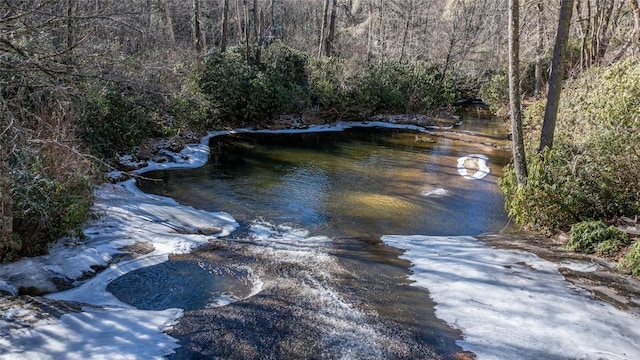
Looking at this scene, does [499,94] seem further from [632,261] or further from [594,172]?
[632,261]

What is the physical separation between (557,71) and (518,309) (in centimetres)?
531

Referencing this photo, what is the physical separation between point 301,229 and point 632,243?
573cm

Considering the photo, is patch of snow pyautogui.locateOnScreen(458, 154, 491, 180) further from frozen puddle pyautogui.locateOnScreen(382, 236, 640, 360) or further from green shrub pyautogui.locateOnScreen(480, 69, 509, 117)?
green shrub pyautogui.locateOnScreen(480, 69, 509, 117)

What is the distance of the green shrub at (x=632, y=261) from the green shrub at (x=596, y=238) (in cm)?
53

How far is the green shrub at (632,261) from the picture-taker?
6102 mm

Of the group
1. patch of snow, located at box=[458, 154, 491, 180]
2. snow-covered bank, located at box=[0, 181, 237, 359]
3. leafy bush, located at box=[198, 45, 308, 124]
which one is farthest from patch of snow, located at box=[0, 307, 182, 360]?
leafy bush, located at box=[198, 45, 308, 124]

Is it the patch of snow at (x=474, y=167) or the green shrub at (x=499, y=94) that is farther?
the green shrub at (x=499, y=94)

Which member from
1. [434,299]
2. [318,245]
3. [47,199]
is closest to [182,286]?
[47,199]

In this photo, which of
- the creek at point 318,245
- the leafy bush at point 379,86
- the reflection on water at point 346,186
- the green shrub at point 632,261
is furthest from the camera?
the leafy bush at point 379,86

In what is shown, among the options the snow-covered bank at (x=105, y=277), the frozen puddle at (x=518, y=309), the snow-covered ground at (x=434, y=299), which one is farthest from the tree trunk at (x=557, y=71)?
the snow-covered bank at (x=105, y=277)

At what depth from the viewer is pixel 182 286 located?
6.38 m

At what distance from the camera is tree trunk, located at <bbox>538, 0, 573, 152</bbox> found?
8.36 meters

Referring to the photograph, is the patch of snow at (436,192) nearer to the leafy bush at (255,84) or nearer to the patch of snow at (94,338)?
the patch of snow at (94,338)

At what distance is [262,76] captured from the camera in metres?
21.0
